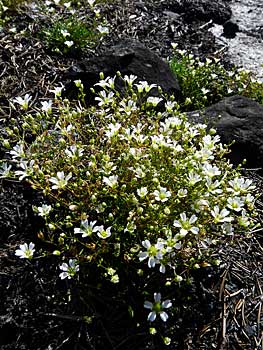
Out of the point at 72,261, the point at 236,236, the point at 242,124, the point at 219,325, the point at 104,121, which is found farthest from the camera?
the point at 242,124

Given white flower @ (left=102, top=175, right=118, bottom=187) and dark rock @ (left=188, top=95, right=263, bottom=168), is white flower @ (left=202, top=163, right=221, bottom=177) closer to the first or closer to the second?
white flower @ (left=102, top=175, right=118, bottom=187)

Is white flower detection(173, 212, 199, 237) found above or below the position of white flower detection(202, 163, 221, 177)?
below

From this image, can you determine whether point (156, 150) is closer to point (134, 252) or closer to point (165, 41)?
point (134, 252)

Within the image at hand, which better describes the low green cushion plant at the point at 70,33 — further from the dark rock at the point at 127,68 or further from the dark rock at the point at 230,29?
the dark rock at the point at 230,29

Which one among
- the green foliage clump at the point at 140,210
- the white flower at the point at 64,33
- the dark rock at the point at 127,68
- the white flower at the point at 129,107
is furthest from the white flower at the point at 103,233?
the white flower at the point at 64,33

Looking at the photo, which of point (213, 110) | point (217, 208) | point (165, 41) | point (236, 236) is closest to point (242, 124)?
point (213, 110)

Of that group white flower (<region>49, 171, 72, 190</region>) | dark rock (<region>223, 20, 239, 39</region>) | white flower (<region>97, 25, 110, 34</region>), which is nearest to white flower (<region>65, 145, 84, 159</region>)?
white flower (<region>49, 171, 72, 190</region>)
